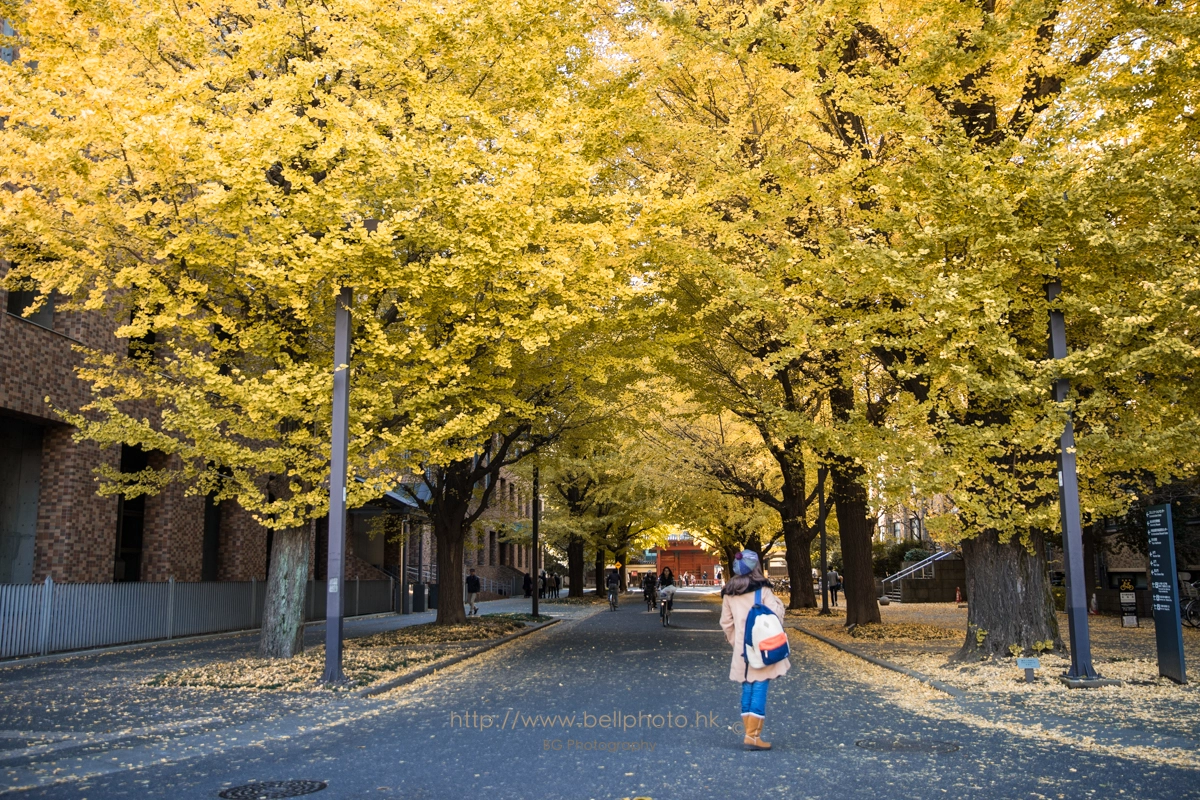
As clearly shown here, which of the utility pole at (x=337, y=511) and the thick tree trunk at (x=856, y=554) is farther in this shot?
the thick tree trunk at (x=856, y=554)

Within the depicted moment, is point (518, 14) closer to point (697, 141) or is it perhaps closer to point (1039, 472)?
point (697, 141)

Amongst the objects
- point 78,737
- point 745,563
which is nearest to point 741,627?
point 745,563

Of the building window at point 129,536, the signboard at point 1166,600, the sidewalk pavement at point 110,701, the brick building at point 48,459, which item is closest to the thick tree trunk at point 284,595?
the sidewalk pavement at point 110,701

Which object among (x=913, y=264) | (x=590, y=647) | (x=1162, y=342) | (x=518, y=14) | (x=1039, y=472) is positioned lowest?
(x=590, y=647)

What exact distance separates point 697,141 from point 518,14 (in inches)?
160

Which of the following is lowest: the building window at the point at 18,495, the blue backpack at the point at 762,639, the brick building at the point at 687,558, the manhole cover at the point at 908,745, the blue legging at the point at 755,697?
the brick building at the point at 687,558

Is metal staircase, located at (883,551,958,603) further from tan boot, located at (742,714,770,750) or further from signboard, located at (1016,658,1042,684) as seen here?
tan boot, located at (742,714,770,750)

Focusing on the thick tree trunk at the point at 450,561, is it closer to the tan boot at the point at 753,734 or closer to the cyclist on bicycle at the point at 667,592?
the cyclist on bicycle at the point at 667,592

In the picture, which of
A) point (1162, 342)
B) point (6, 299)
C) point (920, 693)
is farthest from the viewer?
point (6, 299)

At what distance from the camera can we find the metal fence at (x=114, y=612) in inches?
669

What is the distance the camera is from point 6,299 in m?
18.4

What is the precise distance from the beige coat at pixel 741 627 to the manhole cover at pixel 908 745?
110 centimetres

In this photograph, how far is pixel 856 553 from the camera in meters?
23.0

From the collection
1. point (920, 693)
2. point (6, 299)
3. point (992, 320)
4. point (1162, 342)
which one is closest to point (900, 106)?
point (992, 320)
